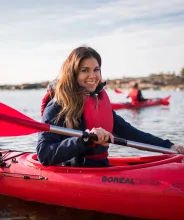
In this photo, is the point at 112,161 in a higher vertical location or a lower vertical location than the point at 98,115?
lower

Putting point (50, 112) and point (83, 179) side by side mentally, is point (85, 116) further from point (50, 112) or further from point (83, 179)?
point (83, 179)

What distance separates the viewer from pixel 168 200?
3.45 meters

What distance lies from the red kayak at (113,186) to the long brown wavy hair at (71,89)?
0.51 metres

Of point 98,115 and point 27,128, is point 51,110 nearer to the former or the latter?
point 27,128

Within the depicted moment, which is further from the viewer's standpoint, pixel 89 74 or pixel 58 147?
pixel 89 74

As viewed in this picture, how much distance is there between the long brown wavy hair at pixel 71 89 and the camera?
375 centimetres

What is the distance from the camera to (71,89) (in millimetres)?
3791

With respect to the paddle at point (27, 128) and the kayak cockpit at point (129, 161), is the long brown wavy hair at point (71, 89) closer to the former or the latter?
the paddle at point (27, 128)

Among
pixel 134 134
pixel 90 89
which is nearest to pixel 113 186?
pixel 134 134

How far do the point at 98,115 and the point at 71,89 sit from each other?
379 mm

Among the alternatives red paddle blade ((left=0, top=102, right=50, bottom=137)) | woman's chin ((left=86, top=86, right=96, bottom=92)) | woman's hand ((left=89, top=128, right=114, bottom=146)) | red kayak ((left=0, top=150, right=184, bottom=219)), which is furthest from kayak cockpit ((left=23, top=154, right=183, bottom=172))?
woman's chin ((left=86, top=86, right=96, bottom=92))

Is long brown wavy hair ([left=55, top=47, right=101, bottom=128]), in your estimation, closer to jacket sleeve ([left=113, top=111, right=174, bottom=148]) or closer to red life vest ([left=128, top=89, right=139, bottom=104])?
jacket sleeve ([left=113, top=111, right=174, bottom=148])

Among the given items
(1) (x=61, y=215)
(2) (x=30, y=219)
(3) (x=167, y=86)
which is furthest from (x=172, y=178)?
(3) (x=167, y=86)

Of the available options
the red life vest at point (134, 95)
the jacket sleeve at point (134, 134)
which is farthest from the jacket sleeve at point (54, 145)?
the red life vest at point (134, 95)
